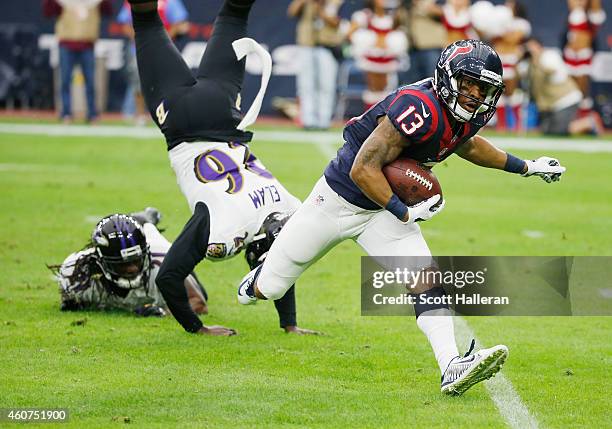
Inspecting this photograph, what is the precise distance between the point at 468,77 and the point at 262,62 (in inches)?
89.6

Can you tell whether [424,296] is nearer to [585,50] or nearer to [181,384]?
[181,384]

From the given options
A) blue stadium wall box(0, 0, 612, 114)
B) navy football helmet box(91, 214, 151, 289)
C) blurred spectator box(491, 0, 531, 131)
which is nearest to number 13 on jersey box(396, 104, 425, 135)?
navy football helmet box(91, 214, 151, 289)

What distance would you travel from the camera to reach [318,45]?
57.2 ft

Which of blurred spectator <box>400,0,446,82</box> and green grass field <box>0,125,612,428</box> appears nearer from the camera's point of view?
green grass field <box>0,125,612,428</box>

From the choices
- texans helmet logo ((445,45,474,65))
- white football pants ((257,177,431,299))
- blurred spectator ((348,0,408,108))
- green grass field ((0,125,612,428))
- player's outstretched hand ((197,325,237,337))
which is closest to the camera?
green grass field ((0,125,612,428))

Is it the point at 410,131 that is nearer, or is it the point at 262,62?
the point at 410,131

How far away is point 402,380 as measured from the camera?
216 inches

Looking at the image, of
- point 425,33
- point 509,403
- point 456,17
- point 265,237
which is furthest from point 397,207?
point 456,17

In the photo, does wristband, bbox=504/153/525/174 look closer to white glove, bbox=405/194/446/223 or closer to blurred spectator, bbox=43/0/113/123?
white glove, bbox=405/194/446/223

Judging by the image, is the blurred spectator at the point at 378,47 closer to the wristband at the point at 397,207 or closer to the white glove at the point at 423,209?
the white glove at the point at 423,209

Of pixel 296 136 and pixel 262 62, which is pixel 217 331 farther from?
pixel 296 136

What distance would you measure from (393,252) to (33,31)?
→ 15473 millimetres

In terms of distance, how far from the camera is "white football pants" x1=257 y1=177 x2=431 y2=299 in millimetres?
5410

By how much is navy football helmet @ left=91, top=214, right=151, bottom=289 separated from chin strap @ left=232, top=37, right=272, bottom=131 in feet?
2.86
